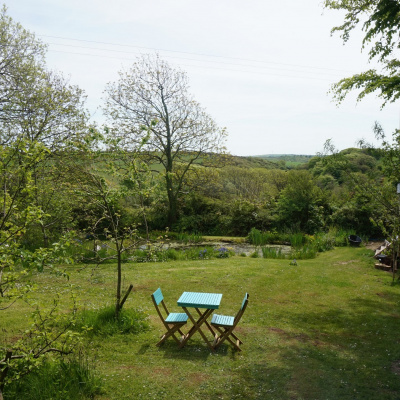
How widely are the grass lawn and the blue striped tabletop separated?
2.42ft

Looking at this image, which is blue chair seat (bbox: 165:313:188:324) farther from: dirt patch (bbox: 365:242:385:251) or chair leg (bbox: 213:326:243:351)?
dirt patch (bbox: 365:242:385:251)

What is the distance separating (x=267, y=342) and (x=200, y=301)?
1374 millimetres

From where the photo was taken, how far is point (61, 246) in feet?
11.6

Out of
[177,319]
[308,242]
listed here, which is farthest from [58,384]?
[308,242]

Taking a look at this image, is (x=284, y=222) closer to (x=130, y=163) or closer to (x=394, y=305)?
(x=394, y=305)

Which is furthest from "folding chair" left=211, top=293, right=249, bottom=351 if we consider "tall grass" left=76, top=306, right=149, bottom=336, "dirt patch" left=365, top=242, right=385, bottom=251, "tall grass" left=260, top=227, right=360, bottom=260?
"dirt patch" left=365, top=242, right=385, bottom=251

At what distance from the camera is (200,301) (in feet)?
18.8

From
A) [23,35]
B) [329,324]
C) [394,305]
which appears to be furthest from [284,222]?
[23,35]

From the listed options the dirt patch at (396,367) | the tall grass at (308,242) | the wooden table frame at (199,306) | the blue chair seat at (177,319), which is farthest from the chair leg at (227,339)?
the tall grass at (308,242)

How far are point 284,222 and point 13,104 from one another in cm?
1307

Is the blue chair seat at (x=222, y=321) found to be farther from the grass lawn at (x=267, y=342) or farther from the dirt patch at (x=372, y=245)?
the dirt patch at (x=372, y=245)

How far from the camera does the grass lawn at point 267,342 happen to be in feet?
14.4

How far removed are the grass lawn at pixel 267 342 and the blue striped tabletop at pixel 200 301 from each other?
0.74 m

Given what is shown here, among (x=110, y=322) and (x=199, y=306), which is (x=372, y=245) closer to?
(x=199, y=306)
